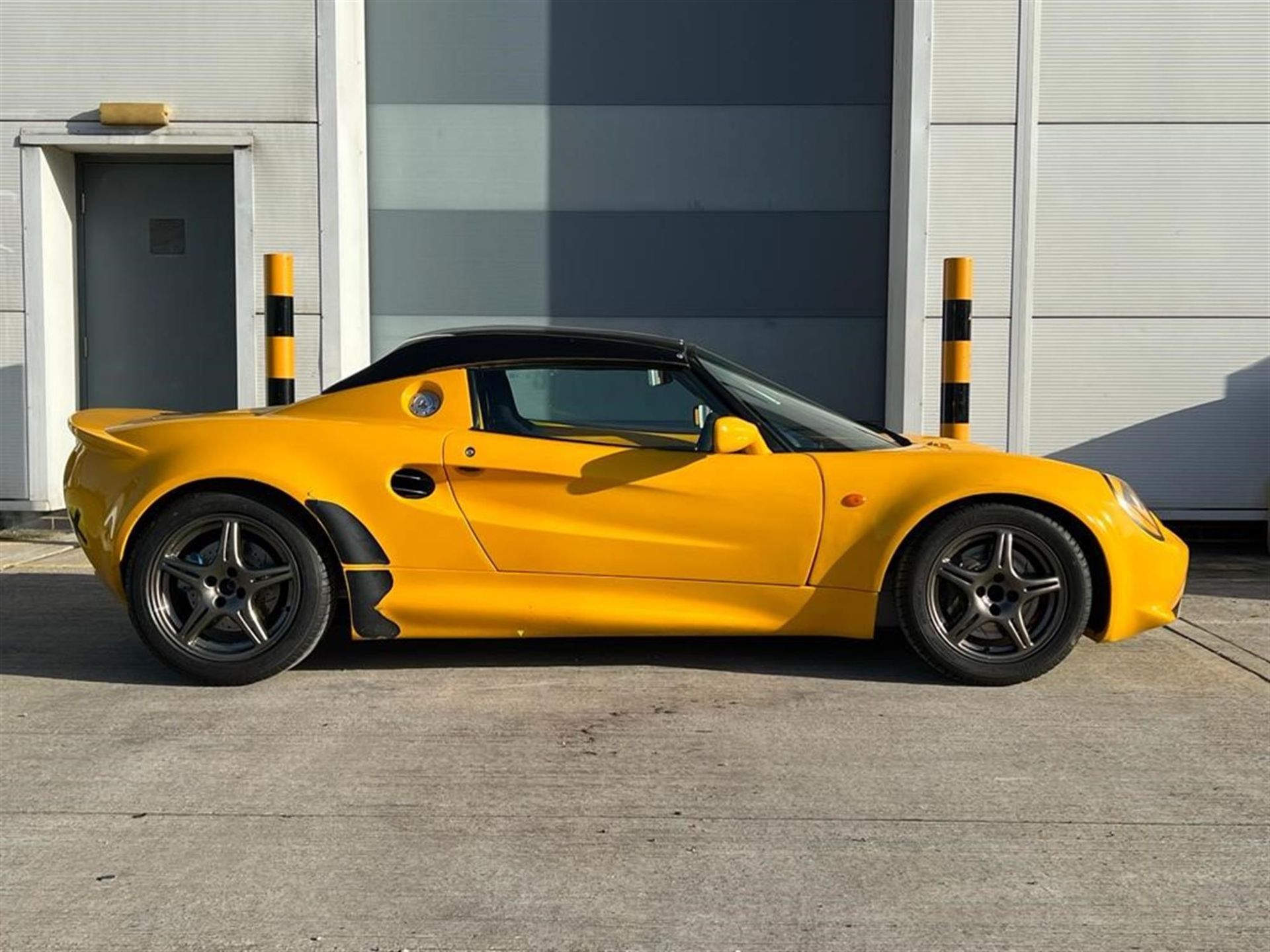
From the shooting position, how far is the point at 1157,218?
822 cm

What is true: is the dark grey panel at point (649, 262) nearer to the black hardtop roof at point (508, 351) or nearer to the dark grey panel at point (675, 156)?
the dark grey panel at point (675, 156)

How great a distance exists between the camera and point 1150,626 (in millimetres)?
4586

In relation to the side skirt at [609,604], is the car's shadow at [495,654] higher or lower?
lower

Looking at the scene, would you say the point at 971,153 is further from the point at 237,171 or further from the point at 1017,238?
the point at 237,171

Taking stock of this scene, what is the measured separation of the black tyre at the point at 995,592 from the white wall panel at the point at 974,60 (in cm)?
459

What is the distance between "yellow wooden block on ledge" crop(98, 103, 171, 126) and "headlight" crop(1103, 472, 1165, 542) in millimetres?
6622

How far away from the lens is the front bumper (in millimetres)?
4488

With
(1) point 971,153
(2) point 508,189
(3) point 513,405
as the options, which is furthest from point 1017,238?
(3) point 513,405

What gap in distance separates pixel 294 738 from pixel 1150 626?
3.09 meters

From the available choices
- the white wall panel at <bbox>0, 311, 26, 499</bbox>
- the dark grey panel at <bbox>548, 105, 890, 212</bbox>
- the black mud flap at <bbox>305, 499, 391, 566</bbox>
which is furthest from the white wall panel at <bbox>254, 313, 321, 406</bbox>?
the black mud flap at <bbox>305, 499, 391, 566</bbox>

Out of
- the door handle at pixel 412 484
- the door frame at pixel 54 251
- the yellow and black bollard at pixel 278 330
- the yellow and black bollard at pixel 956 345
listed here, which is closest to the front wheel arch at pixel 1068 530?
the door handle at pixel 412 484

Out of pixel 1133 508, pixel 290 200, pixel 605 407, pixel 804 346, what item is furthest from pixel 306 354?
pixel 1133 508

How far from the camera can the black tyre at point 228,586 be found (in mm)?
4555

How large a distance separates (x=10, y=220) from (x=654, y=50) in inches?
182
